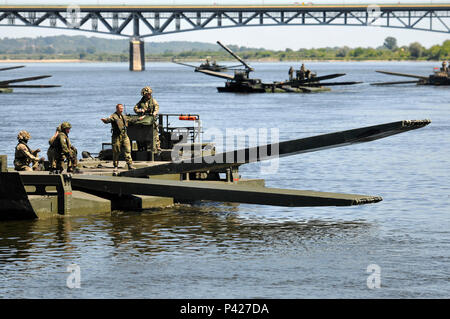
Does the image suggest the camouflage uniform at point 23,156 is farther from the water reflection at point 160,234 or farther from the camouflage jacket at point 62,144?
the water reflection at point 160,234

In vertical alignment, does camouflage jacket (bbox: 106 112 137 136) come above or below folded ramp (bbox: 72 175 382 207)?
above

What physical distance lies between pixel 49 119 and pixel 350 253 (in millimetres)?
47042

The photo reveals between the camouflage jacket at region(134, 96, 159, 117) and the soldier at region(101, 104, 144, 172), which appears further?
the camouflage jacket at region(134, 96, 159, 117)

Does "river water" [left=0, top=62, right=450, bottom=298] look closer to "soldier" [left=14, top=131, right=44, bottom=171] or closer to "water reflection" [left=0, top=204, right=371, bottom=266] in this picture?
"water reflection" [left=0, top=204, right=371, bottom=266]

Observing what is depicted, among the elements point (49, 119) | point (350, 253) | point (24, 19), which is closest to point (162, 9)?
point (24, 19)

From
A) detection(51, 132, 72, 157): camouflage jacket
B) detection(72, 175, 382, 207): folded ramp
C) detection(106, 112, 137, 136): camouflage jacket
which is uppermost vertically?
detection(106, 112, 137, 136): camouflage jacket

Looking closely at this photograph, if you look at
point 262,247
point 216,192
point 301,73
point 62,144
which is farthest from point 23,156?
point 301,73

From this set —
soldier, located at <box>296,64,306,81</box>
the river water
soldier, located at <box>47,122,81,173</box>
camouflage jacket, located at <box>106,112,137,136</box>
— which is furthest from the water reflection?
soldier, located at <box>296,64,306,81</box>
